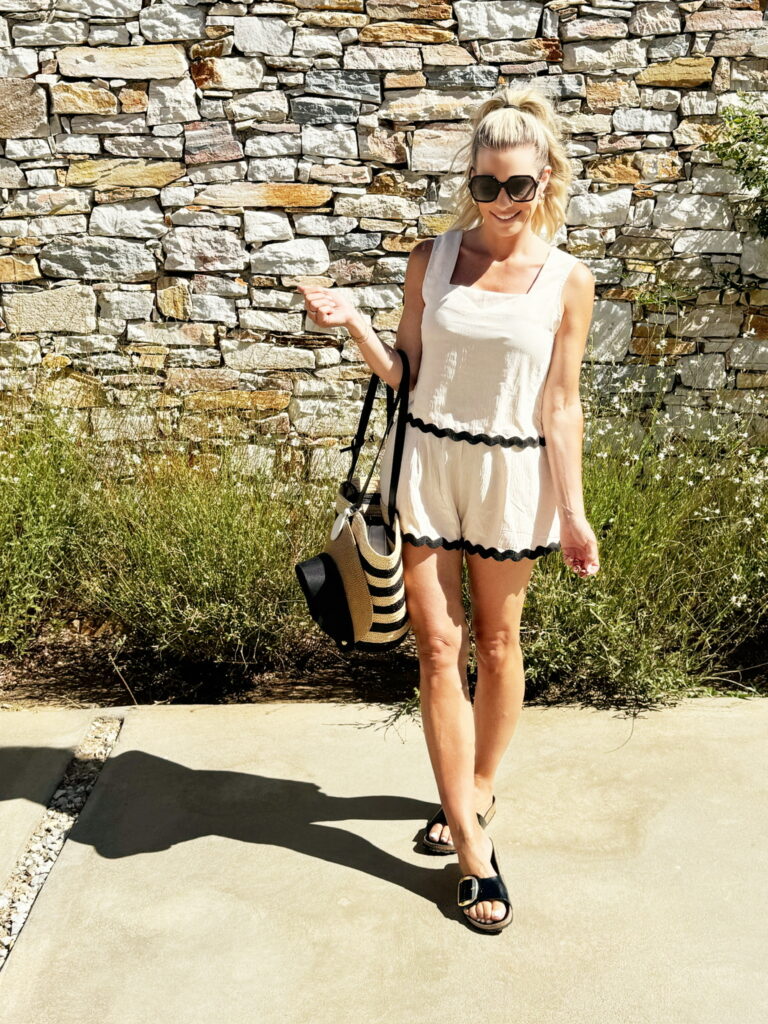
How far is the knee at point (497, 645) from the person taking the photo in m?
2.47

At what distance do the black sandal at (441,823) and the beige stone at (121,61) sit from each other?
4.02 m

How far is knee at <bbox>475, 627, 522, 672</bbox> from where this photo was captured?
8.12 ft

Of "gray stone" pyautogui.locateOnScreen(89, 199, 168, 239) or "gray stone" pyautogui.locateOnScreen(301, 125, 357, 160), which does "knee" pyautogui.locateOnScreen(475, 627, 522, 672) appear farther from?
"gray stone" pyautogui.locateOnScreen(89, 199, 168, 239)

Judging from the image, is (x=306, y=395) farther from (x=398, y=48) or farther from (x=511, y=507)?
(x=511, y=507)

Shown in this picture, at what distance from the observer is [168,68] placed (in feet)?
16.5

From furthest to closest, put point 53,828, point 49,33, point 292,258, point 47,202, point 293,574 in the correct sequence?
point 292,258 < point 47,202 < point 49,33 < point 293,574 < point 53,828

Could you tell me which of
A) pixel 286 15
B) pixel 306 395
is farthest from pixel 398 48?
pixel 306 395

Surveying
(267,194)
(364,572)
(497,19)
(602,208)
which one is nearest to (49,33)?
(267,194)

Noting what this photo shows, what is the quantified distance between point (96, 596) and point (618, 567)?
209 centimetres

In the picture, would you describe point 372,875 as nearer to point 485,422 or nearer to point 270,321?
point 485,422

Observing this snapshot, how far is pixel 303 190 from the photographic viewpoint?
5.20 m

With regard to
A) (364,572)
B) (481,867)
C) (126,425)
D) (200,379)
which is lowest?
(126,425)

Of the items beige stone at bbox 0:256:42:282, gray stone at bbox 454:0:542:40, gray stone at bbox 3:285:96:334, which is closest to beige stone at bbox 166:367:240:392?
gray stone at bbox 3:285:96:334

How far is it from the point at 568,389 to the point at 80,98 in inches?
150
